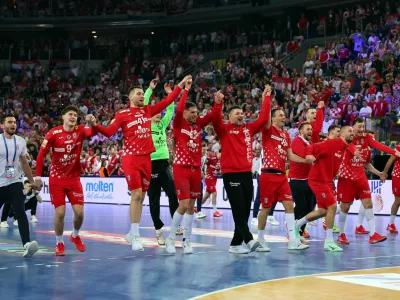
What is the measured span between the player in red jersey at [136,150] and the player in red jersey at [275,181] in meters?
1.81

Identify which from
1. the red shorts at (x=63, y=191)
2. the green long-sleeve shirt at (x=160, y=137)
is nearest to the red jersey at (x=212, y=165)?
the green long-sleeve shirt at (x=160, y=137)

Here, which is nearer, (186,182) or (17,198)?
(17,198)

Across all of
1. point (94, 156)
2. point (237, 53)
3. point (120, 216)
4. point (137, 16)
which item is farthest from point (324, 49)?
point (137, 16)

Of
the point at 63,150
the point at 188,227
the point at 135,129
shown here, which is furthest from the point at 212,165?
the point at 63,150

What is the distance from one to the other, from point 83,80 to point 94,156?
14.9 metres

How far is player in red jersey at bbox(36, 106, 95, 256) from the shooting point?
1150 cm

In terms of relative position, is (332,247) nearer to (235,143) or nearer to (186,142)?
(235,143)

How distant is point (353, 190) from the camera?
14141 mm

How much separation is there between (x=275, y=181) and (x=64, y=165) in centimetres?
349

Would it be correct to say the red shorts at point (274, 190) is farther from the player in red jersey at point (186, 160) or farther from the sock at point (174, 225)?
the sock at point (174, 225)

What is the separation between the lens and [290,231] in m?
12.2

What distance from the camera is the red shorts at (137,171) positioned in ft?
37.4

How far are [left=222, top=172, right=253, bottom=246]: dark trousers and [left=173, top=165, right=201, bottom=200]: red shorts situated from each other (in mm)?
492

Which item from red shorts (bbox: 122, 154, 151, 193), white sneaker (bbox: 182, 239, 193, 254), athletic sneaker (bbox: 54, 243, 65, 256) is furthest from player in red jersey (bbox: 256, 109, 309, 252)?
athletic sneaker (bbox: 54, 243, 65, 256)
